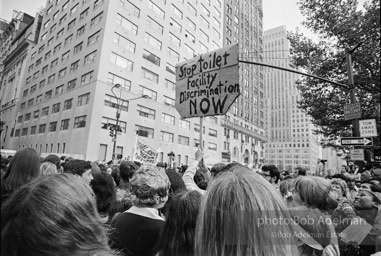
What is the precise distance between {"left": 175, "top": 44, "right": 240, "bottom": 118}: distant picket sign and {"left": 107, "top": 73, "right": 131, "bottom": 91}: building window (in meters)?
28.4

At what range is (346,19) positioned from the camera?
38.1 ft

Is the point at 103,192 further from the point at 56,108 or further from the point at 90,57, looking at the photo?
the point at 56,108

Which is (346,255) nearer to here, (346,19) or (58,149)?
(346,19)

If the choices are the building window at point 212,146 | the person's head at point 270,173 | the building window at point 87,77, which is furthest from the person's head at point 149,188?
the building window at point 212,146

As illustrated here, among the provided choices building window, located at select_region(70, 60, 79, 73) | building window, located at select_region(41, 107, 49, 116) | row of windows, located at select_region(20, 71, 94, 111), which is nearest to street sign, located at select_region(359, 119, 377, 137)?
row of windows, located at select_region(20, 71, 94, 111)

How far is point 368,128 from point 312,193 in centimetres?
727

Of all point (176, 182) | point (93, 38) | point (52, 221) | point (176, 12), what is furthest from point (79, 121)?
point (52, 221)

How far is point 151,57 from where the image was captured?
1458 inches

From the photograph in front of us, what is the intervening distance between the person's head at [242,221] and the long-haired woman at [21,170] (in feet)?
8.39

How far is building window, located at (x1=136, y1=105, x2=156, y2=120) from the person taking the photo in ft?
110

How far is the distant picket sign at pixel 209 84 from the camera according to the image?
175 inches

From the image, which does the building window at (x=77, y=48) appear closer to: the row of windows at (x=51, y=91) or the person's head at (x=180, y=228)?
the row of windows at (x=51, y=91)

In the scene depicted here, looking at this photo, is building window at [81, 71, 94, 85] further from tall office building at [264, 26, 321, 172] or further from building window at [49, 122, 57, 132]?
tall office building at [264, 26, 321, 172]

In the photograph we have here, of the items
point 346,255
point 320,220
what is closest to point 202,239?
point 320,220
